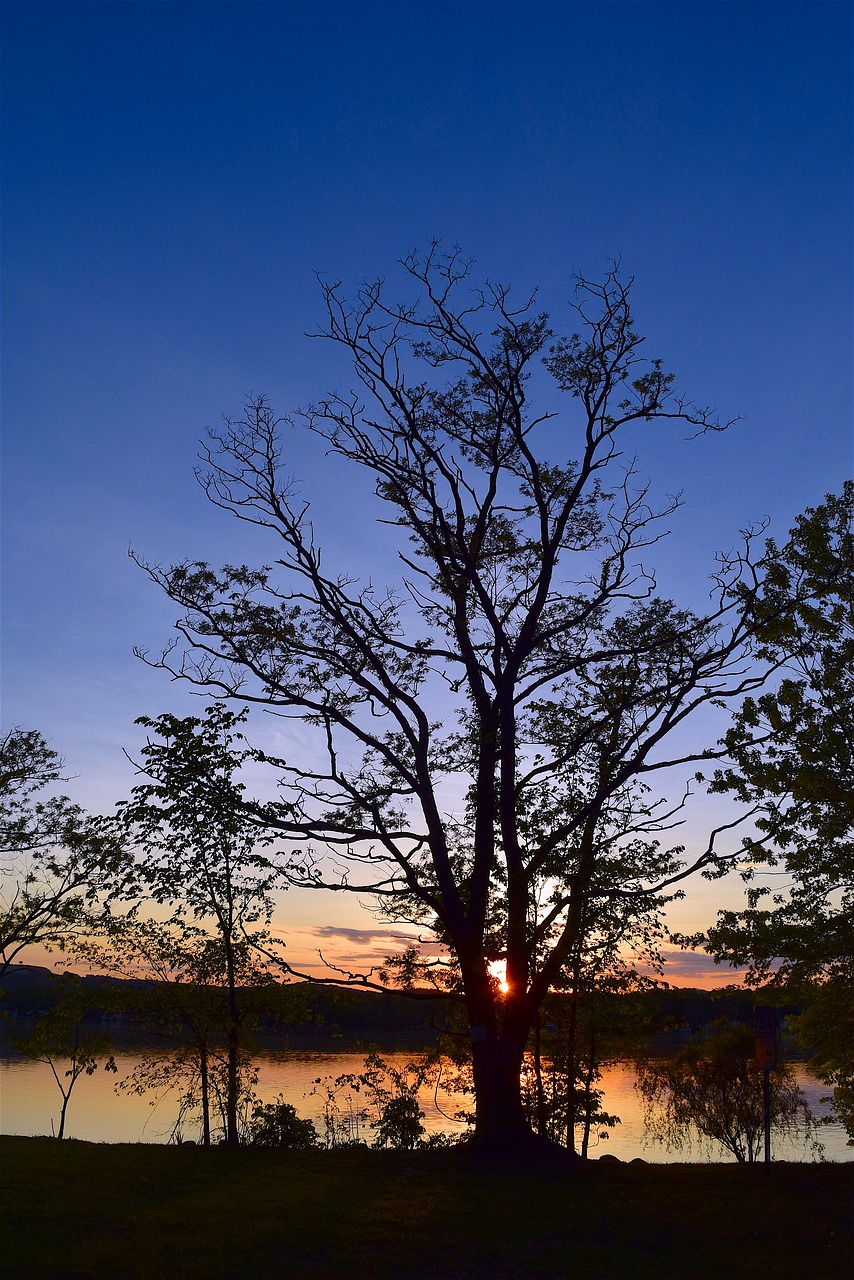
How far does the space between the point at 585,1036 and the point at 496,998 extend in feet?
9.57

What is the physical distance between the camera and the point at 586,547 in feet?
64.5

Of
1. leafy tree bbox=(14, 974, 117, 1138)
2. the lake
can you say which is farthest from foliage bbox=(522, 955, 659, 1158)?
leafy tree bbox=(14, 974, 117, 1138)

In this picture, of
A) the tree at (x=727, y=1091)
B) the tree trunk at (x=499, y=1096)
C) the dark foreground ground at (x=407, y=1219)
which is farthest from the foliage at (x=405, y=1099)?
the tree at (x=727, y=1091)

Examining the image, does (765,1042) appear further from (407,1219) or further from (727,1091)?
(727,1091)

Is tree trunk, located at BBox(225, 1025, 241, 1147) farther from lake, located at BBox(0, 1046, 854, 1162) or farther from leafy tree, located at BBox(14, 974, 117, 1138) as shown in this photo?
lake, located at BBox(0, 1046, 854, 1162)

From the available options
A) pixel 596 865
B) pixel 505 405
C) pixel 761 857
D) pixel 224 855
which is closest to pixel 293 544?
pixel 505 405

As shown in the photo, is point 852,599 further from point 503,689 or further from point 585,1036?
point 585,1036

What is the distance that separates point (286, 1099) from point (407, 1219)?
93.7ft

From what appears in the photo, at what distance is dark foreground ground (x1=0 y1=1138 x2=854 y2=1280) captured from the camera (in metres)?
9.23

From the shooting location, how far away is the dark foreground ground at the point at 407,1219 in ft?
30.3

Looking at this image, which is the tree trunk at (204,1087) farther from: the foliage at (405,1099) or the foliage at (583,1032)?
the foliage at (583,1032)

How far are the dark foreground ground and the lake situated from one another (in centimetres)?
795

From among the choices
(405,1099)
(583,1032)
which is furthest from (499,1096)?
(583,1032)

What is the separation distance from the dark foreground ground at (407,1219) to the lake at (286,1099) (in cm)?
795
